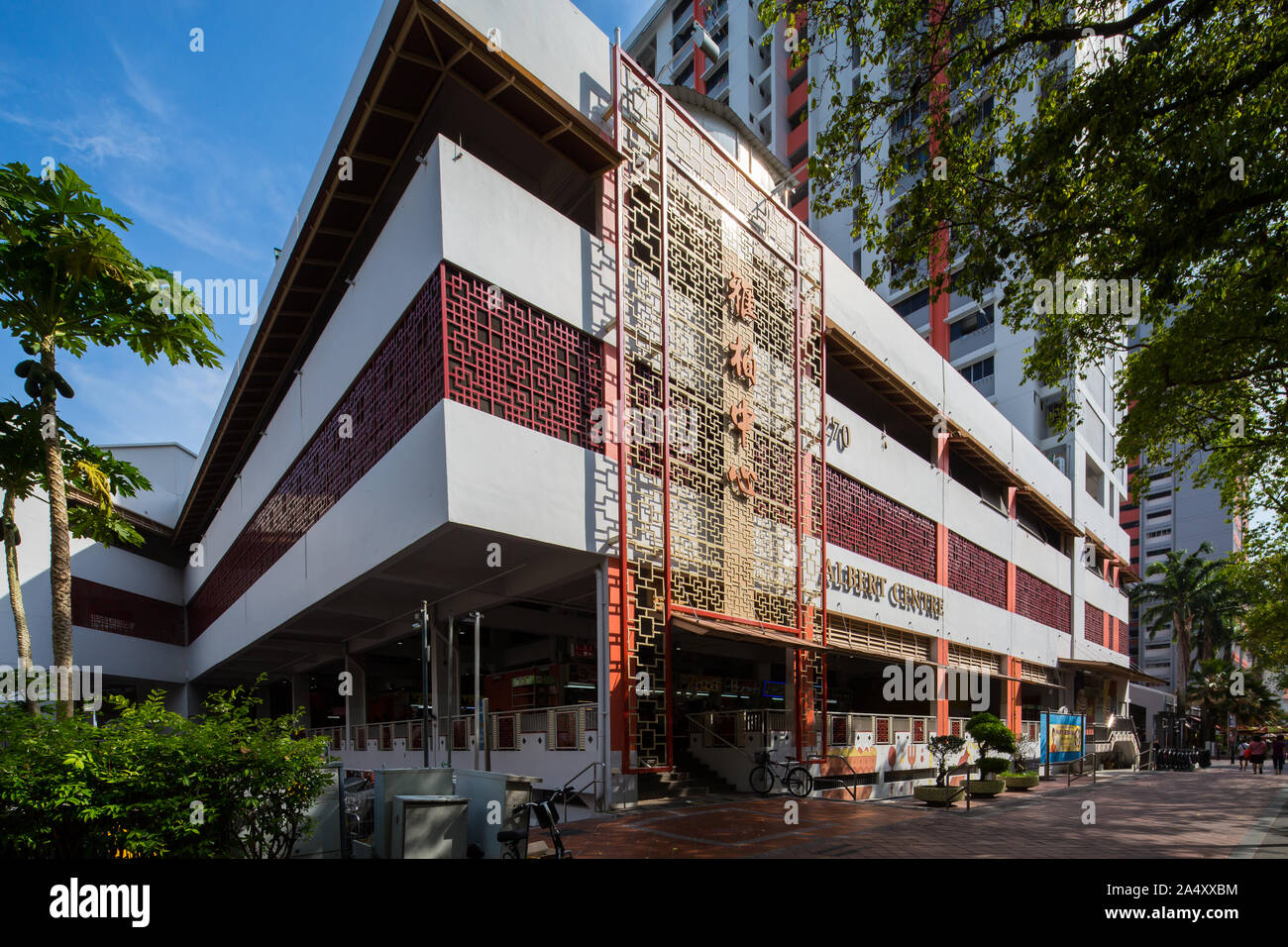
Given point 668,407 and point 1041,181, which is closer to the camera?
point 1041,181

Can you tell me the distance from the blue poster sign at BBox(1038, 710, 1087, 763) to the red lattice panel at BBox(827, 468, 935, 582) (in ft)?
16.9

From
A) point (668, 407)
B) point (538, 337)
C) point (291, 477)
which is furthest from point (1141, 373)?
point (291, 477)

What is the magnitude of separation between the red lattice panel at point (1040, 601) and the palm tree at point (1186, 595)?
25.0 meters

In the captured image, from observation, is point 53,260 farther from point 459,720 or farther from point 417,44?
point 459,720

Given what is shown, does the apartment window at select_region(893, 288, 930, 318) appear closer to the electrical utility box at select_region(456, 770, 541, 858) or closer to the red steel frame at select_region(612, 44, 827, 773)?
the red steel frame at select_region(612, 44, 827, 773)

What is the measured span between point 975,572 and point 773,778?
15305mm

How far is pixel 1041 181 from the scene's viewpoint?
11.3 meters

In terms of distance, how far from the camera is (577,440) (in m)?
13.2

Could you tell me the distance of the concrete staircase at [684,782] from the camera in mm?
13367

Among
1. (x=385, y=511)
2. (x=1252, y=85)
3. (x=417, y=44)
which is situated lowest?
(x=385, y=511)

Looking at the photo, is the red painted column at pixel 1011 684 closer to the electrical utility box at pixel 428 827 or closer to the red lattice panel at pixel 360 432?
the red lattice panel at pixel 360 432
